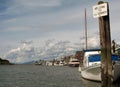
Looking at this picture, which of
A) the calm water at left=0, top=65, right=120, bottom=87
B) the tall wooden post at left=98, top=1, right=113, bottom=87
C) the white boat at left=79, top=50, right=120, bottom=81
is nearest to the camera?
the tall wooden post at left=98, top=1, right=113, bottom=87

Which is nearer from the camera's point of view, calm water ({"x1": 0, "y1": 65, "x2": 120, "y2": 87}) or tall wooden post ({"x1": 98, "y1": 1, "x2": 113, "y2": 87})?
tall wooden post ({"x1": 98, "y1": 1, "x2": 113, "y2": 87})

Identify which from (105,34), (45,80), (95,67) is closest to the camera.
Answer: (105,34)

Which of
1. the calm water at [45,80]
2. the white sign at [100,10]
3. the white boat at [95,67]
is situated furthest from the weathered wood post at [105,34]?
the calm water at [45,80]

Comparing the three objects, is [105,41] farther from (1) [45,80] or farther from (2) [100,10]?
(1) [45,80]

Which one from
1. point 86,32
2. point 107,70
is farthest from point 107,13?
point 86,32

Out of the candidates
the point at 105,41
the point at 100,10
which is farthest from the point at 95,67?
the point at 100,10

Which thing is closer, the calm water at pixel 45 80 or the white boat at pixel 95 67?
the white boat at pixel 95 67

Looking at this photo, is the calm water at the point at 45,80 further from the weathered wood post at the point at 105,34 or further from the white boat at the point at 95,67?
the weathered wood post at the point at 105,34

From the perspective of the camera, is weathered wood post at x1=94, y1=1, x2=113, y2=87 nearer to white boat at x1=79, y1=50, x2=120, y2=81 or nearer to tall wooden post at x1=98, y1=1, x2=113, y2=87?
tall wooden post at x1=98, y1=1, x2=113, y2=87

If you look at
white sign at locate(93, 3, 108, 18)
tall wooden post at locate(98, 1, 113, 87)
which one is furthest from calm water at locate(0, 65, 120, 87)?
white sign at locate(93, 3, 108, 18)

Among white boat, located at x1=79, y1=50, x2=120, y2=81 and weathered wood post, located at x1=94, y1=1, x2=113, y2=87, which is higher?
weathered wood post, located at x1=94, y1=1, x2=113, y2=87

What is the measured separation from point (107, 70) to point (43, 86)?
62.0 ft

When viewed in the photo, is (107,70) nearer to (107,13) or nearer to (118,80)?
(107,13)

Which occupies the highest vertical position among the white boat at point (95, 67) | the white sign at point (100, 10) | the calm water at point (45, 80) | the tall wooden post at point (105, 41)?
the white sign at point (100, 10)
